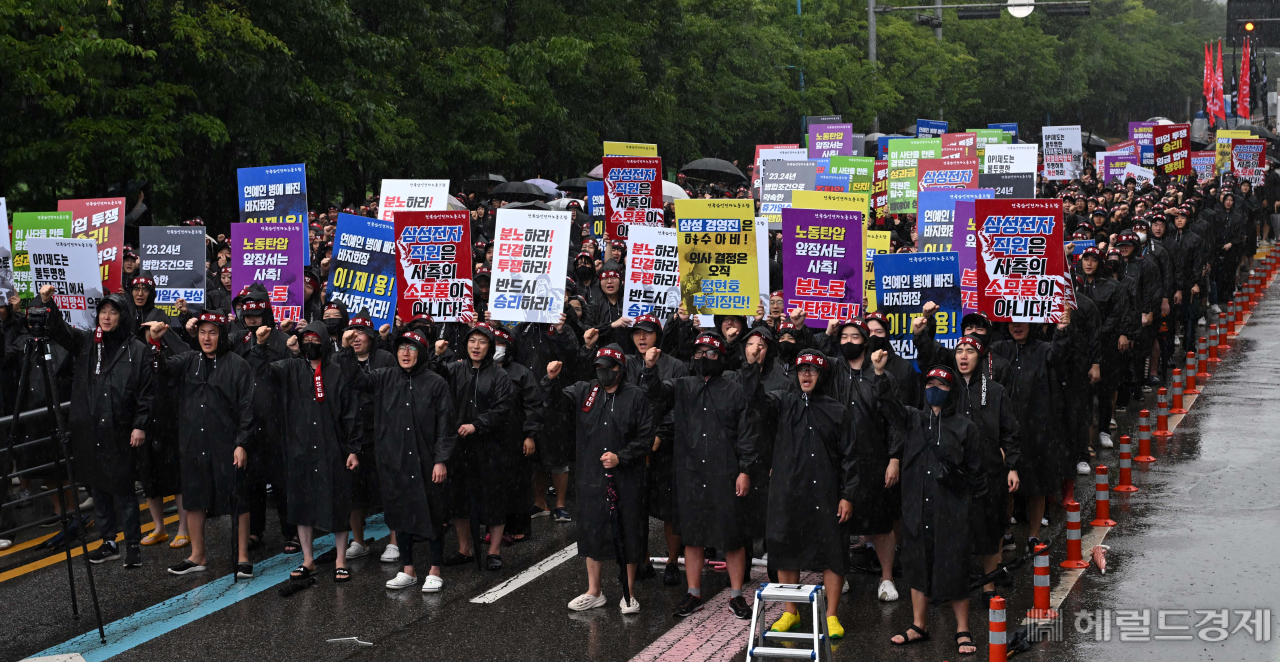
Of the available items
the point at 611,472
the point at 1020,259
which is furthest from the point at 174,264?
the point at 1020,259

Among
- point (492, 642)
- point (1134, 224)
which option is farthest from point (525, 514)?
point (1134, 224)

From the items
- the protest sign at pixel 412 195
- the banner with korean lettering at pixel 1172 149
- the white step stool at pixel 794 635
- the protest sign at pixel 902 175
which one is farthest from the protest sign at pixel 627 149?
the banner with korean lettering at pixel 1172 149

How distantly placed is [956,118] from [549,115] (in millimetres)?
34692

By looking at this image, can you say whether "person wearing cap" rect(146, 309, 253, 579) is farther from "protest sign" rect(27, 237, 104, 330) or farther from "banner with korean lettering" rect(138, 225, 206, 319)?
"banner with korean lettering" rect(138, 225, 206, 319)

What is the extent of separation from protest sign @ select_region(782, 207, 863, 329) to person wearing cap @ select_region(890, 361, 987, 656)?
284 centimetres

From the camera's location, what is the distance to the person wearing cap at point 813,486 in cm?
859

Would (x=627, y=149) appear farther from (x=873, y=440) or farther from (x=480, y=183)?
(x=480, y=183)

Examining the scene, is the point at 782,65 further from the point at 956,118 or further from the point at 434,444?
the point at 434,444

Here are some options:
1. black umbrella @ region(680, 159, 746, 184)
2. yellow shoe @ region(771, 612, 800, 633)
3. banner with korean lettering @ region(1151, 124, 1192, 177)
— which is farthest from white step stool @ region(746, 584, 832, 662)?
black umbrella @ region(680, 159, 746, 184)

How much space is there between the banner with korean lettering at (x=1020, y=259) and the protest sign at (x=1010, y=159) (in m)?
10.0

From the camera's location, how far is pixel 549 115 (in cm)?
2941

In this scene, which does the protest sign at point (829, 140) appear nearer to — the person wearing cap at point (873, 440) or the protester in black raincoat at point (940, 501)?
the person wearing cap at point (873, 440)

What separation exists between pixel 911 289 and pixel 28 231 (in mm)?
8447

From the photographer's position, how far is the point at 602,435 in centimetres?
930
